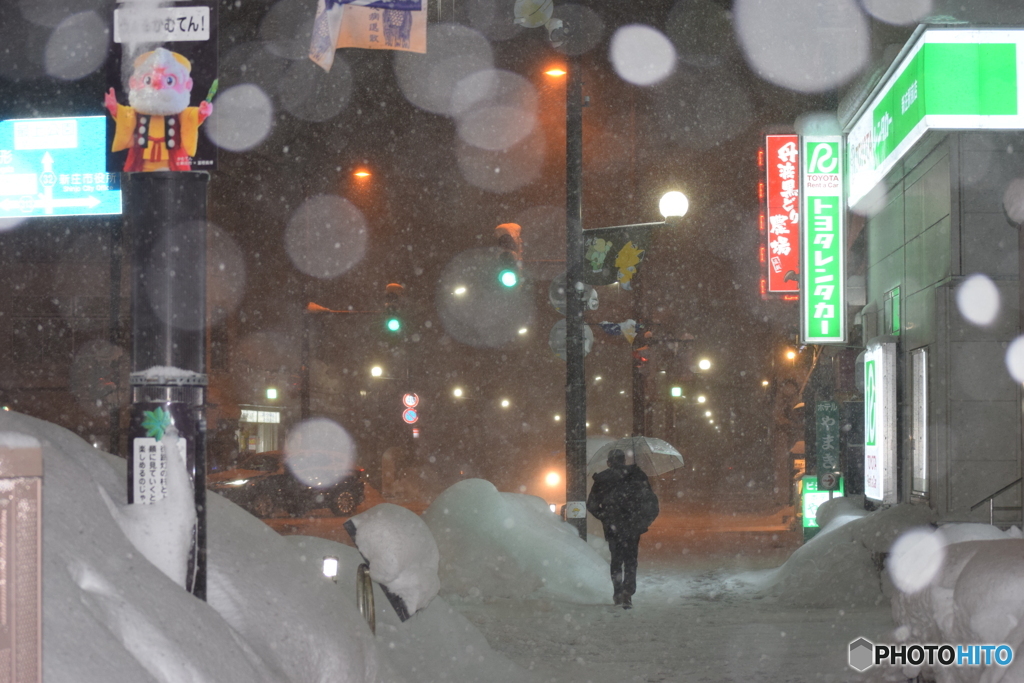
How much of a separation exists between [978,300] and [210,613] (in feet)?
40.0

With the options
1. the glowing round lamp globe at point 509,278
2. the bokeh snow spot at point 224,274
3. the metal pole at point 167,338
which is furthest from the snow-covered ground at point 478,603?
the bokeh snow spot at point 224,274

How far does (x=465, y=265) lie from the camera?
50750 millimetres

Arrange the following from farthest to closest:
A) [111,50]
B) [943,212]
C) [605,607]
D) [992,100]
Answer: [943,212]
[992,100]
[605,607]
[111,50]

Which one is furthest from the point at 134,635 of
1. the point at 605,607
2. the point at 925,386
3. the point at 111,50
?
the point at 925,386

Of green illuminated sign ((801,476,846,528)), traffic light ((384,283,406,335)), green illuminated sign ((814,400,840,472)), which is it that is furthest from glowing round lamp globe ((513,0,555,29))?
green illuminated sign ((801,476,846,528))

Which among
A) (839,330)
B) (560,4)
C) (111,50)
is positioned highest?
(560,4)

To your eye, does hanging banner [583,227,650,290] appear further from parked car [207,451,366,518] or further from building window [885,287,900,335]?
parked car [207,451,366,518]

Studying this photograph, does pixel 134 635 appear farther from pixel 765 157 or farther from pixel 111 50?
pixel 765 157

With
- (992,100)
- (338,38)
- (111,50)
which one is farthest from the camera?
(992,100)

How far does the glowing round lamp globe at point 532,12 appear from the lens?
39.3ft

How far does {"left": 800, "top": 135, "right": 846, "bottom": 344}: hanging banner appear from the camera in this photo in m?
16.9

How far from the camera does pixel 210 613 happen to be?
14.5 ft

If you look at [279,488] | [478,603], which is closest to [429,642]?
[478,603]

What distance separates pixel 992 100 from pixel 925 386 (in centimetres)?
419
